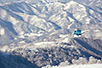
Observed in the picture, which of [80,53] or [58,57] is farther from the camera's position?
[80,53]

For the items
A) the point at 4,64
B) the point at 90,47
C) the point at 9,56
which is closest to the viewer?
the point at 4,64

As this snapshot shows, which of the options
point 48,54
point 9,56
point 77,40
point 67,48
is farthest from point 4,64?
point 77,40

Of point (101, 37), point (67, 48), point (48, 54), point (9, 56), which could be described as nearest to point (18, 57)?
point (9, 56)

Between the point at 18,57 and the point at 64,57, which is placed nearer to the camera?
the point at 18,57

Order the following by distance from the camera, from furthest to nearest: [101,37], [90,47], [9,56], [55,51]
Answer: [101,37] → [90,47] → [55,51] → [9,56]

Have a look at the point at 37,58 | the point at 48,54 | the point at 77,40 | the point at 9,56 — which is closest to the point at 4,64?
the point at 9,56

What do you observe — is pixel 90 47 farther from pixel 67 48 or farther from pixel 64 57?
pixel 64 57

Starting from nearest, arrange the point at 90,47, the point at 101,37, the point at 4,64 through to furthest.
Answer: the point at 4,64 → the point at 90,47 → the point at 101,37

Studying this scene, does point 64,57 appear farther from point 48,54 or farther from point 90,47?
point 90,47

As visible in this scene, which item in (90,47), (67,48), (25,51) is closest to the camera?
(25,51)
